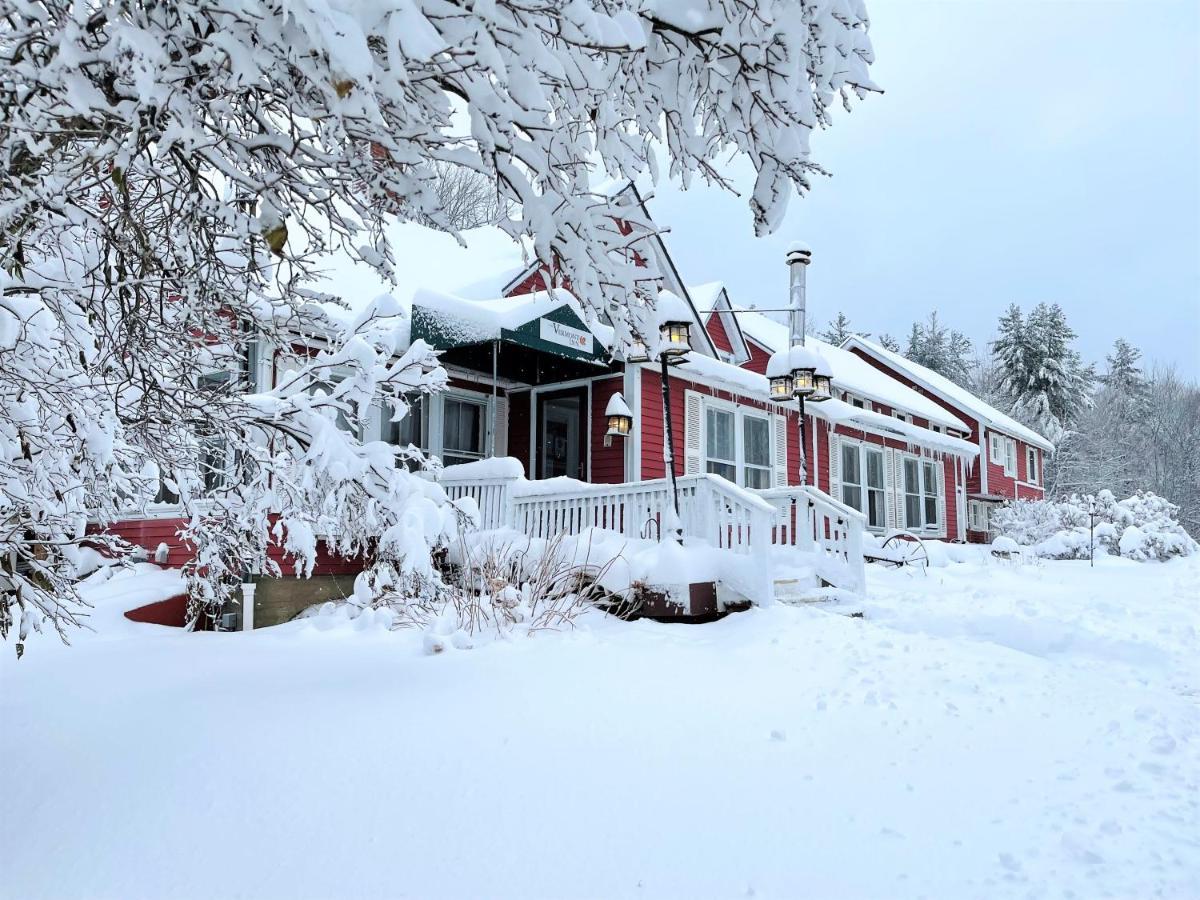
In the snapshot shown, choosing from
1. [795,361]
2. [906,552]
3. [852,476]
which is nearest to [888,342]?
[852,476]

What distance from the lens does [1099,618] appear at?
8.16m

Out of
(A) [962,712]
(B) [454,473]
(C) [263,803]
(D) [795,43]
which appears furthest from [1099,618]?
(C) [263,803]

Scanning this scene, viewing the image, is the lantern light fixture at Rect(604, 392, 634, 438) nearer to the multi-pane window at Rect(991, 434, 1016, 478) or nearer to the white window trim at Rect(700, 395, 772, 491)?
the white window trim at Rect(700, 395, 772, 491)

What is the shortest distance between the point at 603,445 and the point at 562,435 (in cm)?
105

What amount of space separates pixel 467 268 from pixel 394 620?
6.78 meters

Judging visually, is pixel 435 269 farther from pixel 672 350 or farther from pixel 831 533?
pixel 831 533

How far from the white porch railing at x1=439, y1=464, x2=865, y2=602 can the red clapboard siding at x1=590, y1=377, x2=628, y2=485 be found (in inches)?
101

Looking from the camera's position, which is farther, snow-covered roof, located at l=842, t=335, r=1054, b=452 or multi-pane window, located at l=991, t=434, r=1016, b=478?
multi-pane window, located at l=991, t=434, r=1016, b=478

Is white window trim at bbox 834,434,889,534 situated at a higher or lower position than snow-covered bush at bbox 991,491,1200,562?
higher

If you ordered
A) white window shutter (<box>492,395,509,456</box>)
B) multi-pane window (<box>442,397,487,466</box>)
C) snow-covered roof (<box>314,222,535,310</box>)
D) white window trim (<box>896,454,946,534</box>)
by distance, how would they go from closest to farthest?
snow-covered roof (<box>314,222,535,310</box>)
multi-pane window (<box>442,397,487,466</box>)
white window shutter (<box>492,395,509,456</box>)
white window trim (<box>896,454,946,534</box>)

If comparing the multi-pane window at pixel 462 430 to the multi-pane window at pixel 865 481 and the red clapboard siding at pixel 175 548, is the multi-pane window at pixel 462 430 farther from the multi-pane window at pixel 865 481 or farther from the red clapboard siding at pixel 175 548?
the multi-pane window at pixel 865 481

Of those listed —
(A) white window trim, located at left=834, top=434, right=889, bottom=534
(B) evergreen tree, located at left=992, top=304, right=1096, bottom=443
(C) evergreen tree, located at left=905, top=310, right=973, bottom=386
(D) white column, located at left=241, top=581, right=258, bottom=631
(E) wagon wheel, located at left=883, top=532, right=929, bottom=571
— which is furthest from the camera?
(C) evergreen tree, located at left=905, top=310, right=973, bottom=386

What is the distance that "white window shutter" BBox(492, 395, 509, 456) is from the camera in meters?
11.5

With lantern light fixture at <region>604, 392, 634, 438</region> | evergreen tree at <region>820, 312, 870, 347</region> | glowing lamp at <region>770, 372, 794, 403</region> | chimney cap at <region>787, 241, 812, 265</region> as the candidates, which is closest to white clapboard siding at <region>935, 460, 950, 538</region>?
chimney cap at <region>787, 241, 812, 265</region>
